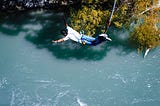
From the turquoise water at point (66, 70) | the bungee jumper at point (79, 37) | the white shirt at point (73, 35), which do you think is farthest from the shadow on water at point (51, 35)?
the white shirt at point (73, 35)

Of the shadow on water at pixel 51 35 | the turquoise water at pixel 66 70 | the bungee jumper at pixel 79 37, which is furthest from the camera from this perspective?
the shadow on water at pixel 51 35

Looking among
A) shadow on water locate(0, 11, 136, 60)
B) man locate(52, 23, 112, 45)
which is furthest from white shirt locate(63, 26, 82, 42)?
shadow on water locate(0, 11, 136, 60)

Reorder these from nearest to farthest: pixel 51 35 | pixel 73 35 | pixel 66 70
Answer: pixel 73 35
pixel 66 70
pixel 51 35

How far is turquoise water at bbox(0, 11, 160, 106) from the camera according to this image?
34.0 feet

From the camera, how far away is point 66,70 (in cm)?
1083

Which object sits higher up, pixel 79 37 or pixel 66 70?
pixel 79 37

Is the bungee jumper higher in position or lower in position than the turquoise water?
higher

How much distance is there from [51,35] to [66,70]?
3.77 feet

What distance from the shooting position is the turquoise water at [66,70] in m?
10.4

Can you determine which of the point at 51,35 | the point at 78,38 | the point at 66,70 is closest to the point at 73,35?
the point at 78,38

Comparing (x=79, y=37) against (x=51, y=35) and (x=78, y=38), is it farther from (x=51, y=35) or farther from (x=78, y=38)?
(x=51, y=35)

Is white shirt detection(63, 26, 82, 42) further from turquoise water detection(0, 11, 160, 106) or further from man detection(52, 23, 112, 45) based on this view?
turquoise water detection(0, 11, 160, 106)

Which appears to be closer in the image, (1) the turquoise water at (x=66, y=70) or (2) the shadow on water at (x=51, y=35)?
(1) the turquoise water at (x=66, y=70)

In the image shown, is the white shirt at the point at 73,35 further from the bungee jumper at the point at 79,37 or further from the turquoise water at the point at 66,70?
the turquoise water at the point at 66,70
